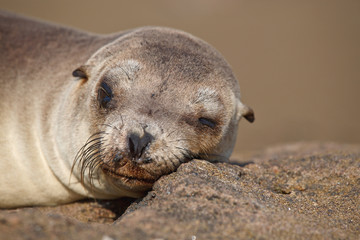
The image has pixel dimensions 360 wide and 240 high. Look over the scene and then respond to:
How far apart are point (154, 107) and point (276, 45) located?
46.3ft

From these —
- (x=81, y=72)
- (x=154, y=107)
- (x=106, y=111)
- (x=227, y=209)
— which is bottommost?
(x=227, y=209)

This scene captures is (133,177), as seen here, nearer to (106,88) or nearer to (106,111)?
(106,111)

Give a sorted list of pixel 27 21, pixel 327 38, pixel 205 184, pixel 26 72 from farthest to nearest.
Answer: pixel 327 38, pixel 27 21, pixel 26 72, pixel 205 184

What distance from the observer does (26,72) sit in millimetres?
4656

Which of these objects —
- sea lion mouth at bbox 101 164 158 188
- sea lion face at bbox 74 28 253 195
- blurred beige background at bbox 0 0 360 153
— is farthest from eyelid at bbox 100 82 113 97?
blurred beige background at bbox 0 0 360 153

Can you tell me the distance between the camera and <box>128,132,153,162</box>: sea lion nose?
293 cm

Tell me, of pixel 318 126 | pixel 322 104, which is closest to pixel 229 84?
pixel 318 126

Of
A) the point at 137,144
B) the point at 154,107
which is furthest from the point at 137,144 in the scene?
the point at 154,107

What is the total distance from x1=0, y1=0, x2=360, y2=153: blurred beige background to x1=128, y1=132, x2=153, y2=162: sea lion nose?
19.7 feet

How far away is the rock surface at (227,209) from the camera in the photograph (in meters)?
2.33

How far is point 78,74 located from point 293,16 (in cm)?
1681

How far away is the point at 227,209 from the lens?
2729 millimetres

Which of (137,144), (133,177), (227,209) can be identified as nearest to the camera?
(227,209)

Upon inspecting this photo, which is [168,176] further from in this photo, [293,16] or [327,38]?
[293,16]
